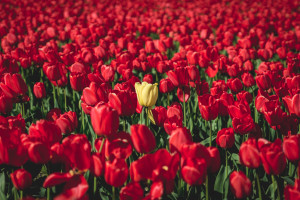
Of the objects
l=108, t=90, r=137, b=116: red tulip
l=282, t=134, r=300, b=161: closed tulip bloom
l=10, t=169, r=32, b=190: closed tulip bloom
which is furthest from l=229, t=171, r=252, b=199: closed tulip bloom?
Result: l=10, t=169, r=32, b=190: closed tulip bloom

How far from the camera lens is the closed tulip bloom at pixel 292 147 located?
1.52 metres

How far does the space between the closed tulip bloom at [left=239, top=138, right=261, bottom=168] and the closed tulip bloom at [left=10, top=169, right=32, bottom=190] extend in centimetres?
103

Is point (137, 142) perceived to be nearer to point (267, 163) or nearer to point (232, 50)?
point (267, 163)

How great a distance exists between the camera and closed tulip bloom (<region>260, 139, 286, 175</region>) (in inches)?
56.7

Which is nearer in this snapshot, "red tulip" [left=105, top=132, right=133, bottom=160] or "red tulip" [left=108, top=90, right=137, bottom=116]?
"red tulip" [left=105, top=132, right=133, bottom=160]

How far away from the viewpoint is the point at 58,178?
141cm

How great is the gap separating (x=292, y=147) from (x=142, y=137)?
0.72 meters

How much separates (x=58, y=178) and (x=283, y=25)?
6.29 meters

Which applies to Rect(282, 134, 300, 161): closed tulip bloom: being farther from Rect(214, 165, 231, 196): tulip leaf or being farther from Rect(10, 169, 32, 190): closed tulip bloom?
Rect(10, 169, 32, 190): closed tulip bloom

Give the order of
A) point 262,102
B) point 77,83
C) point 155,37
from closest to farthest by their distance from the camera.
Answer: point 262,102 < point 77,83 < point 155,37

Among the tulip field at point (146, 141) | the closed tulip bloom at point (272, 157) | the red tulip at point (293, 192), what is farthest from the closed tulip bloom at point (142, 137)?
the red tulip at point (293, 192)

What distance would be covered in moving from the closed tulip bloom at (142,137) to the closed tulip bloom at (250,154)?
0.43 metres

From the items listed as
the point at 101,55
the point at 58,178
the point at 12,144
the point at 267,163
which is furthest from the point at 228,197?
the point at 101,55

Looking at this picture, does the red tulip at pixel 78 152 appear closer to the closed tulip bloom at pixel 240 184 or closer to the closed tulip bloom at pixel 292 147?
the closed tulip bloom at pixel 240 184
